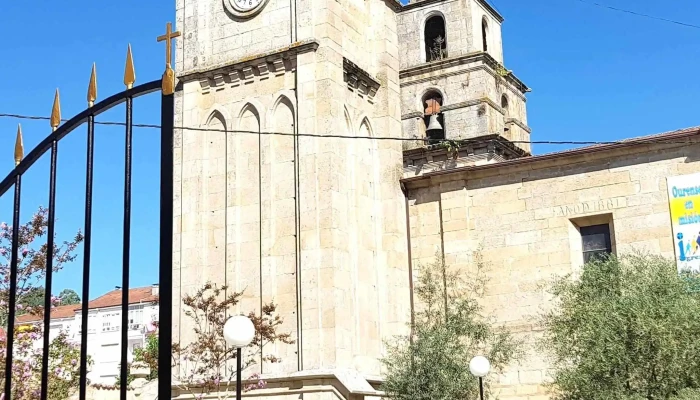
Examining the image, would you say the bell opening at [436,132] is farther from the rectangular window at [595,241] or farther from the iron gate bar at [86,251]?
the iron gate bar at [86,251]

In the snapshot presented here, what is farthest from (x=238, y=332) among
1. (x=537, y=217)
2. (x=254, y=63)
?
(x=254, y=63)

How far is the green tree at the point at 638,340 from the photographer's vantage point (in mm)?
15102

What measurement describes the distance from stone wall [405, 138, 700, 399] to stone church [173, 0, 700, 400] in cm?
3

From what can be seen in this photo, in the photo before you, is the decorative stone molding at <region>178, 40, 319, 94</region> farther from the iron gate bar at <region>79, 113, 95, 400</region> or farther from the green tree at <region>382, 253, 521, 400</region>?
the iron gate bar at <region>79, 113, 95, 400</region>

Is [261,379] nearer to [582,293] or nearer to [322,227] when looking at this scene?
[322,227]

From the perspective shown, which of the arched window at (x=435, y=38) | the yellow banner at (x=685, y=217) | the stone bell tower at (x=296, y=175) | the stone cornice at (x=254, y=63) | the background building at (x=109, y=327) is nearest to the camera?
the yellow banner at (x=685, y=217)

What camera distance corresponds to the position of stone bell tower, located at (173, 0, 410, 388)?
65.2ft

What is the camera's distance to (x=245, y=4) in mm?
22219

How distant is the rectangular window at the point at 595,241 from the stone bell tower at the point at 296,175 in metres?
4.38

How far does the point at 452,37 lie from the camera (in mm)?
36469

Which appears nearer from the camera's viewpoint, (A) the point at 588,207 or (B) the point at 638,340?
(B) the point at 638,340

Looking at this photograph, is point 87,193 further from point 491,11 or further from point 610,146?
point 491,11

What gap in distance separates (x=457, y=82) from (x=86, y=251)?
30.8 metres

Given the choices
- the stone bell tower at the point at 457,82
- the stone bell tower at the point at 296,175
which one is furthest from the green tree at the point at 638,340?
the stone bell tower at the point at 457,82
